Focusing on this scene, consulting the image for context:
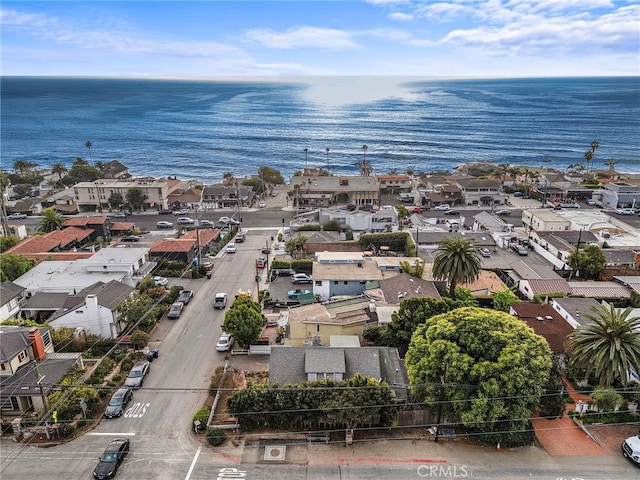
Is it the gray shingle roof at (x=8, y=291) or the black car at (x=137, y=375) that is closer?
the black car at (x=137, y=375)

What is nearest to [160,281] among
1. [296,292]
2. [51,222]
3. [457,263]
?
[296,292]

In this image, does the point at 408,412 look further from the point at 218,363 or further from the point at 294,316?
the point at 218,363

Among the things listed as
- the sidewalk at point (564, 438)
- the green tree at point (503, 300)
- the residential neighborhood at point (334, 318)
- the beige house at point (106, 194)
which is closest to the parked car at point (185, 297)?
the residential neighborhood at point (334, 318)

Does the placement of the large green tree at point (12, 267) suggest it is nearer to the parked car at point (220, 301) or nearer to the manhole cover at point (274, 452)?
the parked car at point (220, 301)

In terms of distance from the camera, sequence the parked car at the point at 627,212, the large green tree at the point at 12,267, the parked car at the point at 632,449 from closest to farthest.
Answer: the parked car at the point at 632,449 < the large green tree at the point at 12,267 < the parked car at the point at 627,212

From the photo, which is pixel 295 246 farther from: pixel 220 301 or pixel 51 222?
pixel 51 222

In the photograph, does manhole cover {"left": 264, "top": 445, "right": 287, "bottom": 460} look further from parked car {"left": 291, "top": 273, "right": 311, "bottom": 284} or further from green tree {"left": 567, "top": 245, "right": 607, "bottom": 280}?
green tree {"left": 567, "top": 245, "right": 607, "bottom": 280}
